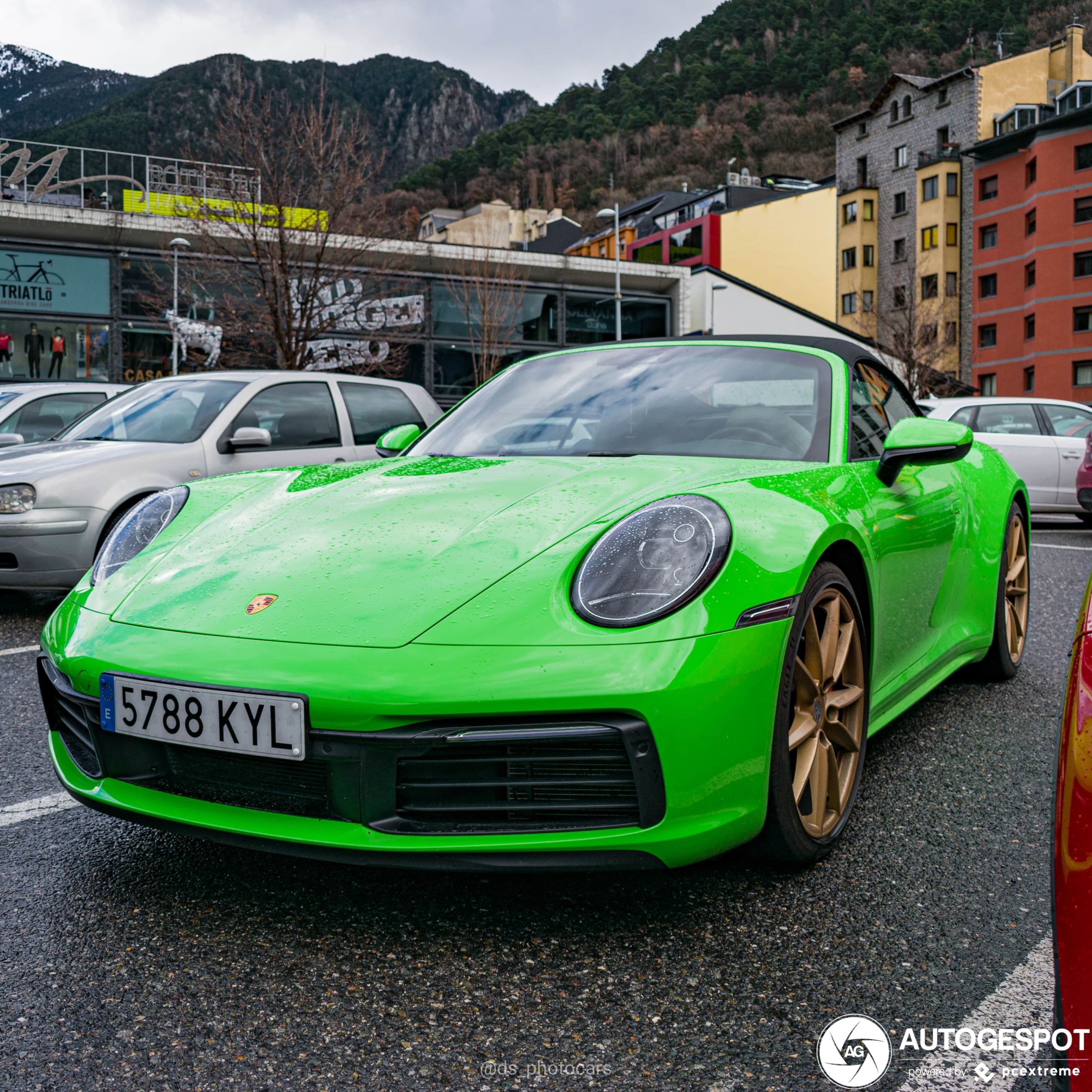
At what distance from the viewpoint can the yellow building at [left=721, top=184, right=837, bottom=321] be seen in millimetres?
54938

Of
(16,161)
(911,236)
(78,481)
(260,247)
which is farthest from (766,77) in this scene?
(78,481)

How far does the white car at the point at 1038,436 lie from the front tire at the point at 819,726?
940 centimetres

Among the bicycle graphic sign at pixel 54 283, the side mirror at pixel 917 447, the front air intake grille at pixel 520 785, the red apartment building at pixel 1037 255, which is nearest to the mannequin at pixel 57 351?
the bicycle graphic sign at pixel 54 283

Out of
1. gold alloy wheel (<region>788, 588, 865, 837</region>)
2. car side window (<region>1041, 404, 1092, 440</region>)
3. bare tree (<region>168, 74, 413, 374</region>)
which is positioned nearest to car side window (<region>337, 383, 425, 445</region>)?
gold alloy wheel (<region>788, 588, 865, 837</region>)

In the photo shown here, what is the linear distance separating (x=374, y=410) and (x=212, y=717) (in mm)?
5680

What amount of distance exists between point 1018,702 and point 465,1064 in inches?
119

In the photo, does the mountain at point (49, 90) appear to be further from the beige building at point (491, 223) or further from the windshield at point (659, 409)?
the windshield at point (659, 409)

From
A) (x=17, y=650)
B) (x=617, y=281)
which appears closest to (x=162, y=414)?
(x=17, y=650)

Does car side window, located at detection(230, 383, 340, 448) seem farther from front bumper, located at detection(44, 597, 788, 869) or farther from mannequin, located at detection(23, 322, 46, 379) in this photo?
mannequin, located at detection(23, 322, 46, 379)

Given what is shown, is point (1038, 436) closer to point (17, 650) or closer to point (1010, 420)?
point (1010, 420)

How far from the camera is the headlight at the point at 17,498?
5.95 metres

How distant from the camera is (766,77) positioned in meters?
98.7

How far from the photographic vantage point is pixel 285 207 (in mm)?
20703

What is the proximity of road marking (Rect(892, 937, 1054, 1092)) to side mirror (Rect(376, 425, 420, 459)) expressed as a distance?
2476 millimetres
